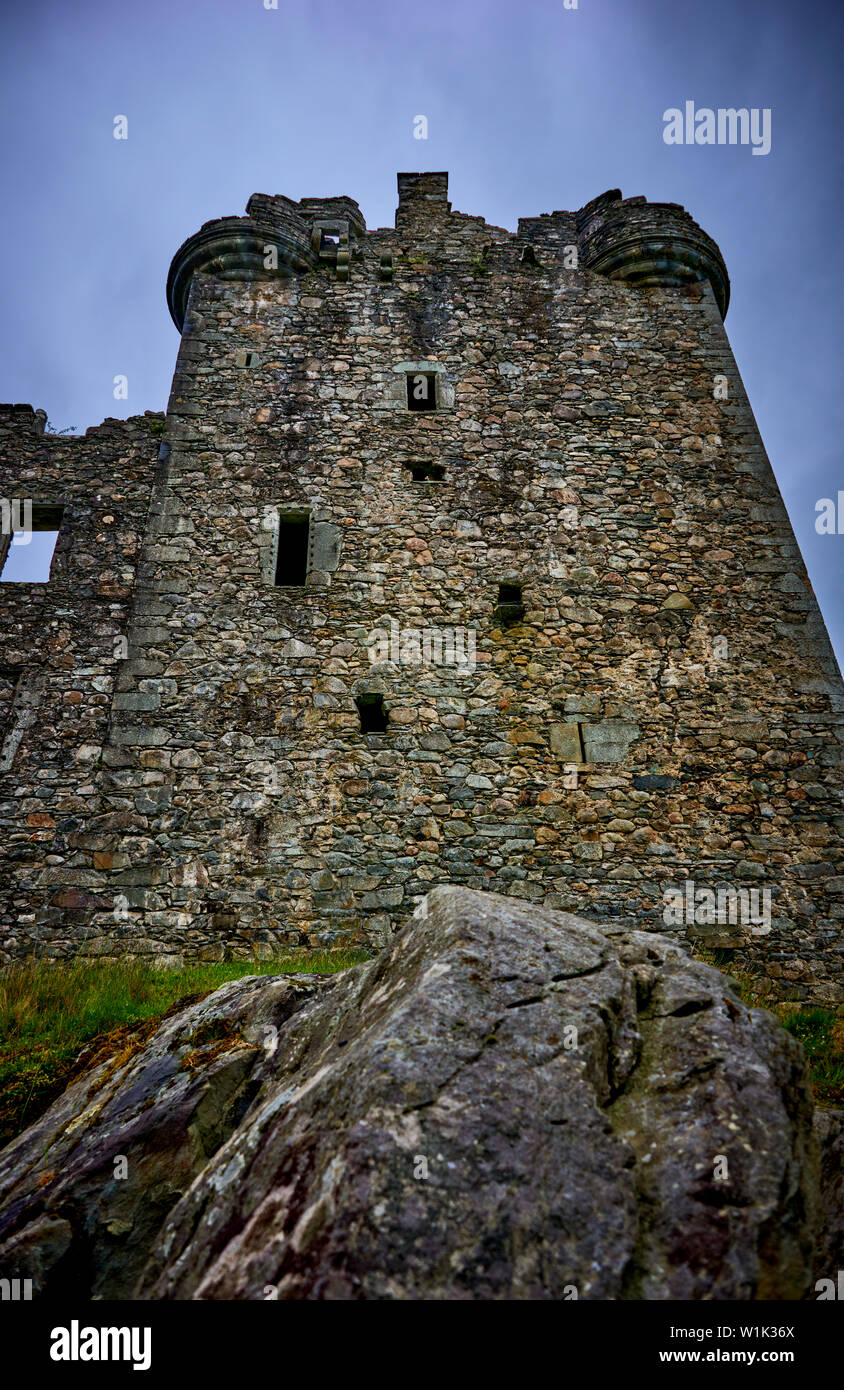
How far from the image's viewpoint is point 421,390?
31.5ft

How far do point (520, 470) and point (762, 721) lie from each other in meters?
4.08

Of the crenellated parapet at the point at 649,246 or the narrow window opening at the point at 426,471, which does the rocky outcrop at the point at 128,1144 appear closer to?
the narrow window opening at the point at 426,471

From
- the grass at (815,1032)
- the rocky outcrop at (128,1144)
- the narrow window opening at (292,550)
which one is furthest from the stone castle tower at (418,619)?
the rocky outcrop at (128,1144)

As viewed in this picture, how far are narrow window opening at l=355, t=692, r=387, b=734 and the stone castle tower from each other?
0.04 metres

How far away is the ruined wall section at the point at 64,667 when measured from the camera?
715 centimetres

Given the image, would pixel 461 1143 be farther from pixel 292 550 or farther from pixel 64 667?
pixel 64 667

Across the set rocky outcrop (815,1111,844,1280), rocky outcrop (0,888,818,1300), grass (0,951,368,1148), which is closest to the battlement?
grass (0,951,368,1148)

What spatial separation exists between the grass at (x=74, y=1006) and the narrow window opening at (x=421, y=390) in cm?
673

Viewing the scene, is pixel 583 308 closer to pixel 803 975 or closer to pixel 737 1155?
pixel 803 975

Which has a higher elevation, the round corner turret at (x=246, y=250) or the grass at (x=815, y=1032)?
the round corner turret at (x=246, y=250)

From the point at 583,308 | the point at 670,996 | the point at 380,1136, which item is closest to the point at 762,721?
the point at 670,996

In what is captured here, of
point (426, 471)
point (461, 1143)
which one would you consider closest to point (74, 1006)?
point (461, 1143)
